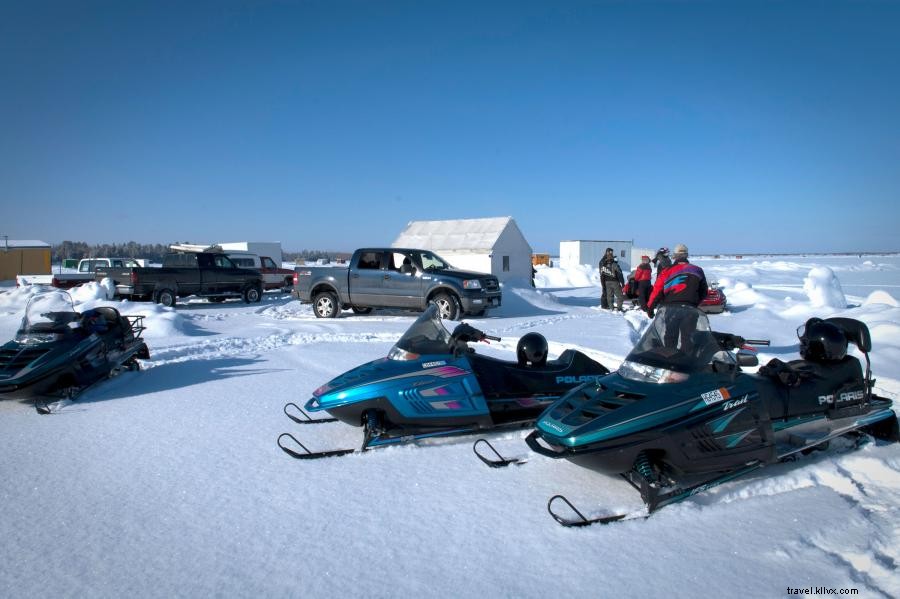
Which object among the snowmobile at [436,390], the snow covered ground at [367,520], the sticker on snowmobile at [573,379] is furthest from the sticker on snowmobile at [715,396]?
the snowmobile at [436,390]

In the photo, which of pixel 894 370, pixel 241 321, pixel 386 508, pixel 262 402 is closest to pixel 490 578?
pixel 386 508

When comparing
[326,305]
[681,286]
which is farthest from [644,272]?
[326,305]

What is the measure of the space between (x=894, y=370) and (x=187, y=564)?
27.1 ft

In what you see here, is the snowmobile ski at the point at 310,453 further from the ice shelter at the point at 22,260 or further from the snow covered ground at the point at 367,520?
the ice shelter at the point at 22,260

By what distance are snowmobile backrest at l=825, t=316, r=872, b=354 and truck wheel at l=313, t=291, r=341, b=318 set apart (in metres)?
11.2

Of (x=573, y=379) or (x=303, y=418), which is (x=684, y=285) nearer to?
(x=573, y=379)

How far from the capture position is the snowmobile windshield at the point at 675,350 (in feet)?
12.1

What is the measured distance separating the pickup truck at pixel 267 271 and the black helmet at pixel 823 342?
20180mm

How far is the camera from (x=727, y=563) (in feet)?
9.42

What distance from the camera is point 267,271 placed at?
22.7 metres

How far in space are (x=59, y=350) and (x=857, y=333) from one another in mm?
7496

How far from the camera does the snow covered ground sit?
107 inches

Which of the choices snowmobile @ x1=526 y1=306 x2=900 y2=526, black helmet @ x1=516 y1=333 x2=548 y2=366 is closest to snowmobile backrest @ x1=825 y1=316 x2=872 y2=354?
snowmobile @ x1=526 y1=306 x2=900 y2=526

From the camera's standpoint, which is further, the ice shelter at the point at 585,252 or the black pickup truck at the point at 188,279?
the ice shelter at the point at 585,252
